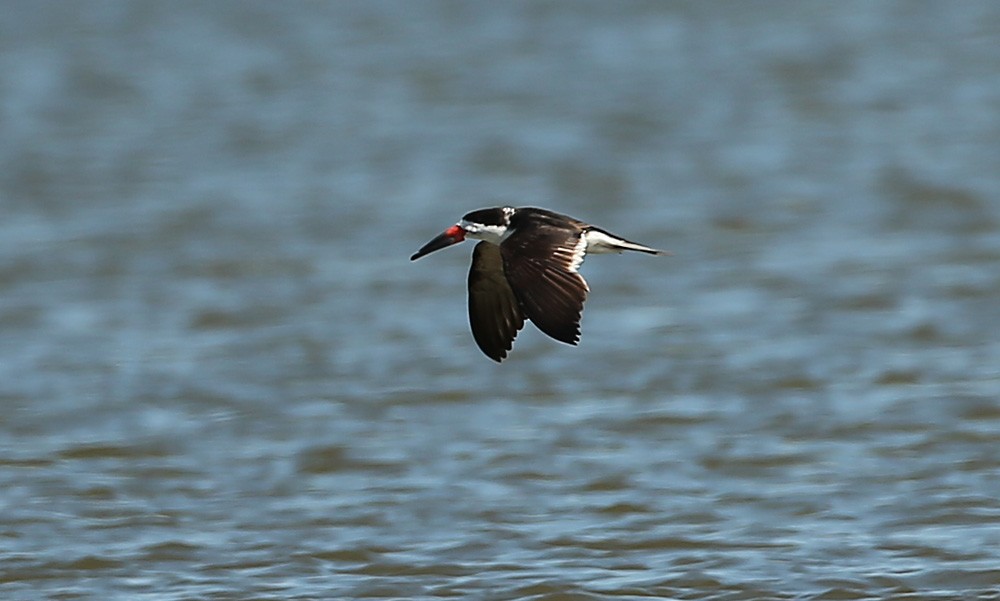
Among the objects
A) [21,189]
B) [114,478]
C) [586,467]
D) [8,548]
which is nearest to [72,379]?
[114,478]

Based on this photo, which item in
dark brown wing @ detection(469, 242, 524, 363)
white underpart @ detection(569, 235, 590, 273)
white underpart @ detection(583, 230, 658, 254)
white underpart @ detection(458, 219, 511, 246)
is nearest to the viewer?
white underpart @ detection(569, 235, 590, 273)

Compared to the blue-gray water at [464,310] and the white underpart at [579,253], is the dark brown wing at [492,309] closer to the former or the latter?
the white underpart at [579,253]

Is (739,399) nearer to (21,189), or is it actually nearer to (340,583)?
(340,583)

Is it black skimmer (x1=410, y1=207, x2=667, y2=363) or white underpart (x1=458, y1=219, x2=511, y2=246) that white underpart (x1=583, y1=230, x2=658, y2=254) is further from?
white underpart (x1=458, y1=219, x2=511, y2=246)

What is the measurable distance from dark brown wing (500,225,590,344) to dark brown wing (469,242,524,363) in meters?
0.41

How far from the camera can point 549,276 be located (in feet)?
23.2

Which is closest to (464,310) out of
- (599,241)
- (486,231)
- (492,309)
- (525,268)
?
(492,309)

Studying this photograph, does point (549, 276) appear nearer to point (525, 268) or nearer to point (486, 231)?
point (525, 268)

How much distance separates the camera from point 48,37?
21250 mm

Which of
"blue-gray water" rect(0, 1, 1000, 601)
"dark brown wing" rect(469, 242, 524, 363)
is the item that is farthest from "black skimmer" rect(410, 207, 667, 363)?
"blue-gray water" rect(0, 1, 1000, 601)

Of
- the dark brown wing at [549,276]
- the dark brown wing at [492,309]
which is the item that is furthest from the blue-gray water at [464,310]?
the dark brown wing at [549,276]

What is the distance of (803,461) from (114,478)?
338 centimetres

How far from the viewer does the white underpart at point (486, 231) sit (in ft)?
25.1

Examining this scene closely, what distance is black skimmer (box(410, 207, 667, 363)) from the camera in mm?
6922
